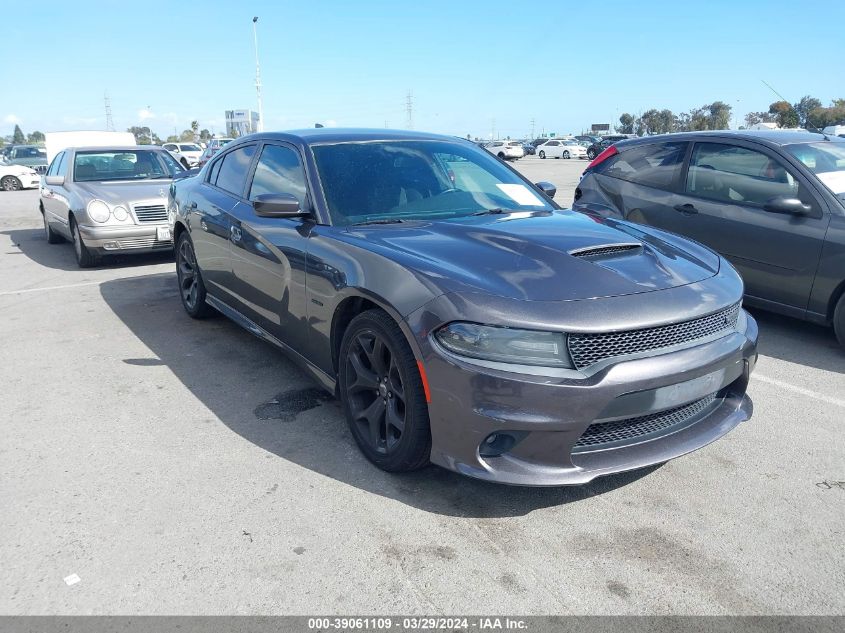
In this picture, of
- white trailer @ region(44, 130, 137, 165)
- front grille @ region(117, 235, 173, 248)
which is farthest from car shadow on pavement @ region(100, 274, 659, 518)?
white trailer @ region(44, 130, 137, 165)

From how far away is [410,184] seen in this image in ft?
13.1

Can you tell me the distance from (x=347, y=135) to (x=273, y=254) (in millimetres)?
916

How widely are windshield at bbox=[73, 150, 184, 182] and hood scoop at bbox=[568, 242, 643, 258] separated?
7.89 meters

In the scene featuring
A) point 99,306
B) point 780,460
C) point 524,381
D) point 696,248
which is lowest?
point 99,306

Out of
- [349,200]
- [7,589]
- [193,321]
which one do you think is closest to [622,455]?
[349,200]

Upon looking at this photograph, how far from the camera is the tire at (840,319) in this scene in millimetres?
4871

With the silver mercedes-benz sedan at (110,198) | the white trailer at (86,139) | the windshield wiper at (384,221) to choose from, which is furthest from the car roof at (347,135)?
the white trailer at (86,139)

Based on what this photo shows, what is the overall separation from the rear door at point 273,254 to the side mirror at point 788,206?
139 inches

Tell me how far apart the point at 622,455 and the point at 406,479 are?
3.34ft

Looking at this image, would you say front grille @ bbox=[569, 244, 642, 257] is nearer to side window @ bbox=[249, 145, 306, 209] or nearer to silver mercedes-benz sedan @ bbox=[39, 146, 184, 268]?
side window @ bbox=[249, 145, 306, 209]

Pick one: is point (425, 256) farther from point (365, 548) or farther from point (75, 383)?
point (75, 383)

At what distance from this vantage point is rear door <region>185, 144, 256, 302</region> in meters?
4.88

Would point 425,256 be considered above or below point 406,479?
above

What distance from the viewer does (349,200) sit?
383cm
